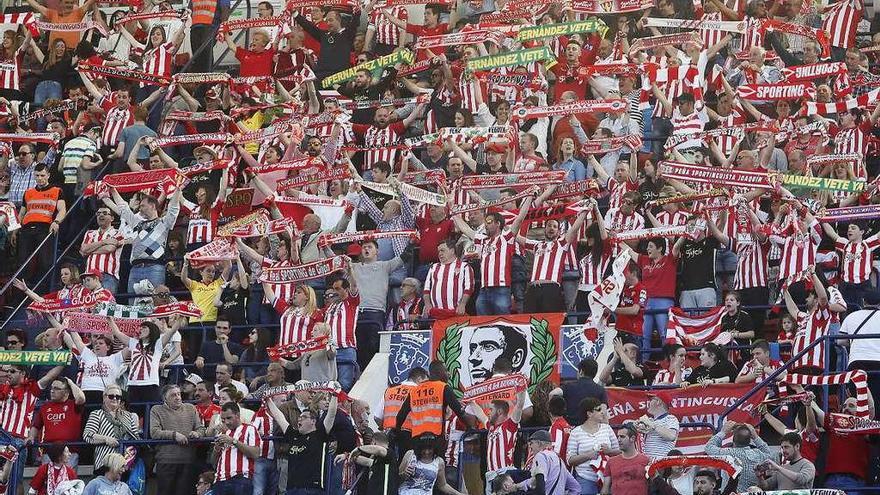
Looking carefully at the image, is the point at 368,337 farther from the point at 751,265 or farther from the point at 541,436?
the point at 541,436

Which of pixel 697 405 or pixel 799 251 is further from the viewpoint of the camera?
pixel 799 251

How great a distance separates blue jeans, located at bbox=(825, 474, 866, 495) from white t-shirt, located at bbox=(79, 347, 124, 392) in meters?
7.94

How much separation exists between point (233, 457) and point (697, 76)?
8.65 meters

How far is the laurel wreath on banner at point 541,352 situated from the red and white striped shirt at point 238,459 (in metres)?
3.14

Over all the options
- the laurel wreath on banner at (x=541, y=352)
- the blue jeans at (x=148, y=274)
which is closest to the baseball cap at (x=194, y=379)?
the blue jeans at (x=148, y=274)

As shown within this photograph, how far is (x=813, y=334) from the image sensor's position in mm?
22719

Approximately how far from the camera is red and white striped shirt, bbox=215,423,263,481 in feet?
74.4

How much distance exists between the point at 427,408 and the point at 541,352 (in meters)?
2.86

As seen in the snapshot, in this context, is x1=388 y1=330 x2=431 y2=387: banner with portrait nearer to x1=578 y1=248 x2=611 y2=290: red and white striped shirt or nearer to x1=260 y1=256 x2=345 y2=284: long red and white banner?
x1=260 y1=256 x2=345 y2=284: long red and white banner

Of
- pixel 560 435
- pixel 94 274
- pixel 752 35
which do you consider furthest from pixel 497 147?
pixel 560 435

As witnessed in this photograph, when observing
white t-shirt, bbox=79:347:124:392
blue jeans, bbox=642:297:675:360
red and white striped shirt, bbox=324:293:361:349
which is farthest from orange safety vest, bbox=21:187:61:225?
blue jeans, bbox=642:297:675:360

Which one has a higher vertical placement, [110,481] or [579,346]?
[579,346]

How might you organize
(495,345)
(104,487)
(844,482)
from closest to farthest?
(844,482), (104,487), (495,345)

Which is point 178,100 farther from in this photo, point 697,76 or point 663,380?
point 663,380
